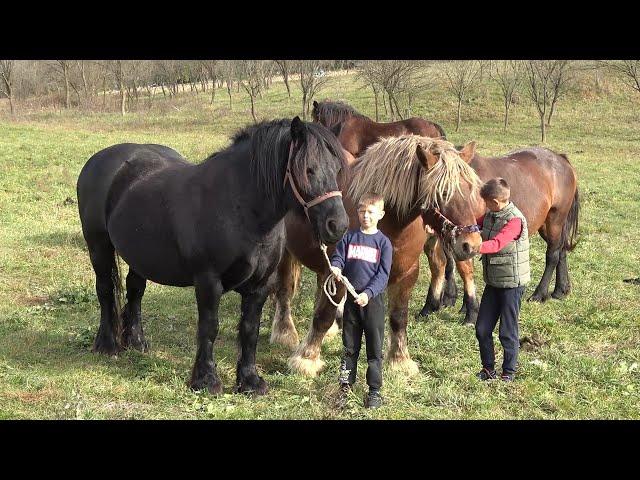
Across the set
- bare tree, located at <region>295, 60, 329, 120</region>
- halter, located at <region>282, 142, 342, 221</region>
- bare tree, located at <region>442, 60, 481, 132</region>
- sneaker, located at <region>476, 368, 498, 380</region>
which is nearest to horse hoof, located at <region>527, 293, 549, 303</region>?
sneaker, located at <region>476, 368, 498, 380</region>

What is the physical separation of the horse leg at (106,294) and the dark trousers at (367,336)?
8.16ft

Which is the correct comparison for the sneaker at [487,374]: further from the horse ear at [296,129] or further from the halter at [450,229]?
the horse ear at [296,129]

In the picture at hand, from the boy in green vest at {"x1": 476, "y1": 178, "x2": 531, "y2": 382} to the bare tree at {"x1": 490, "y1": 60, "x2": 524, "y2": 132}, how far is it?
1129 inches

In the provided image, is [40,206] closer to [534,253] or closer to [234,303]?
[234,303]

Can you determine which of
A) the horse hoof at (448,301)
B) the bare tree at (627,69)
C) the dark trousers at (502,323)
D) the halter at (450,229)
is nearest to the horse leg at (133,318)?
the halter at (450,229)

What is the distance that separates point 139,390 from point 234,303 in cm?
289

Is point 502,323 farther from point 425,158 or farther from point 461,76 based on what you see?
point 461,76

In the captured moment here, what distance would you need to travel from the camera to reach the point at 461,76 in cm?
3325

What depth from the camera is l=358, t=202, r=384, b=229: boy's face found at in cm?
421

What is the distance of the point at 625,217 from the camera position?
13.0m

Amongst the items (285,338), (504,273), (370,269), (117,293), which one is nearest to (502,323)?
(504,273)

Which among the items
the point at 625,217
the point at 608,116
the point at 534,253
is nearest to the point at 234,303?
the point at 534,253

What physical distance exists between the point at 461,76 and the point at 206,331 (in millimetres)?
31714

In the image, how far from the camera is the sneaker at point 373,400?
430 cm
